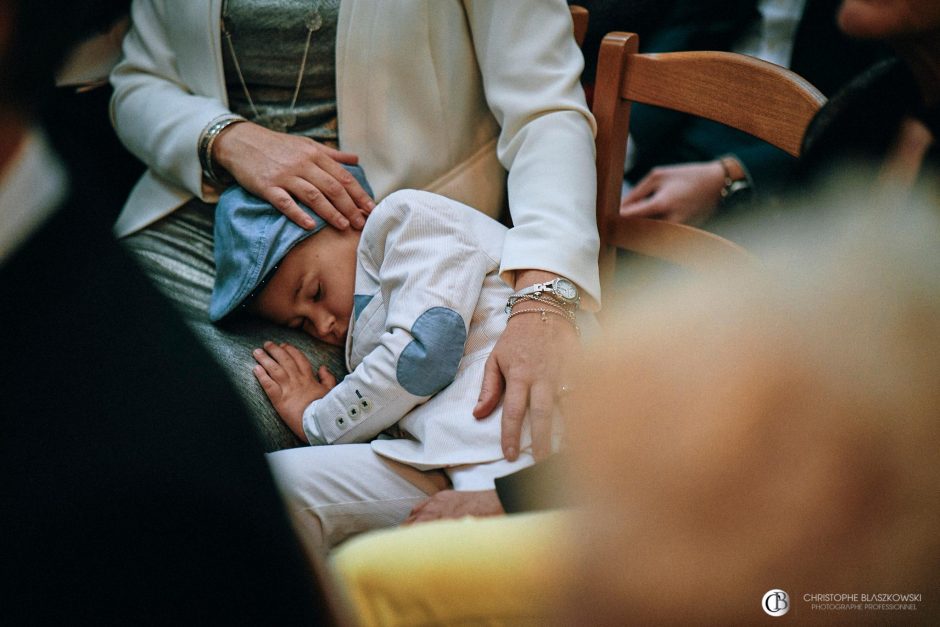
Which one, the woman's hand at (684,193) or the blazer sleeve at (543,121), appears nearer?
the blazer sleeve at (543,121)

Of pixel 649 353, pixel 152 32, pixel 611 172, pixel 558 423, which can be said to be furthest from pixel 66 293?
pixel 152 32

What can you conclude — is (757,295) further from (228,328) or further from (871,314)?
(228,328)

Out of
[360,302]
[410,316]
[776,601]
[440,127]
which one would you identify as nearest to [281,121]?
[440,127]

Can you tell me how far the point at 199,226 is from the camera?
1.32m

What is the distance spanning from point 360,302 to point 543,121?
1.27ft

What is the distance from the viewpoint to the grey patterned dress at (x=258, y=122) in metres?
1.13

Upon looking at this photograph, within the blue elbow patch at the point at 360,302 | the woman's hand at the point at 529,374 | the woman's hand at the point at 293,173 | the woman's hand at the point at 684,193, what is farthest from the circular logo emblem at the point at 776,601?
the woman's hand at the point at 684,193

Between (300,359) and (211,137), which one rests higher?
(211,137)

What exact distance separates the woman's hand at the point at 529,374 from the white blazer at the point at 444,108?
9 cm

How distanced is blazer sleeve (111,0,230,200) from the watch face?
25.1 inches

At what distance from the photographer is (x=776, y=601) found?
0.54 m

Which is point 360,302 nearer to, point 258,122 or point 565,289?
point 565,289

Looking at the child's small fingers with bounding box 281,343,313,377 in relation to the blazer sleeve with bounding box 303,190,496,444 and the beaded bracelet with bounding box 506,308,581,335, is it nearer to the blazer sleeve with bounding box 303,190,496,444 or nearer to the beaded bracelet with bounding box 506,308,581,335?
the blazer sleeve with bounding box 303,190,496,444

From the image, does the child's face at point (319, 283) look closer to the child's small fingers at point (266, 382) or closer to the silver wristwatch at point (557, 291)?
the child's small fingers at point (266, 382)
